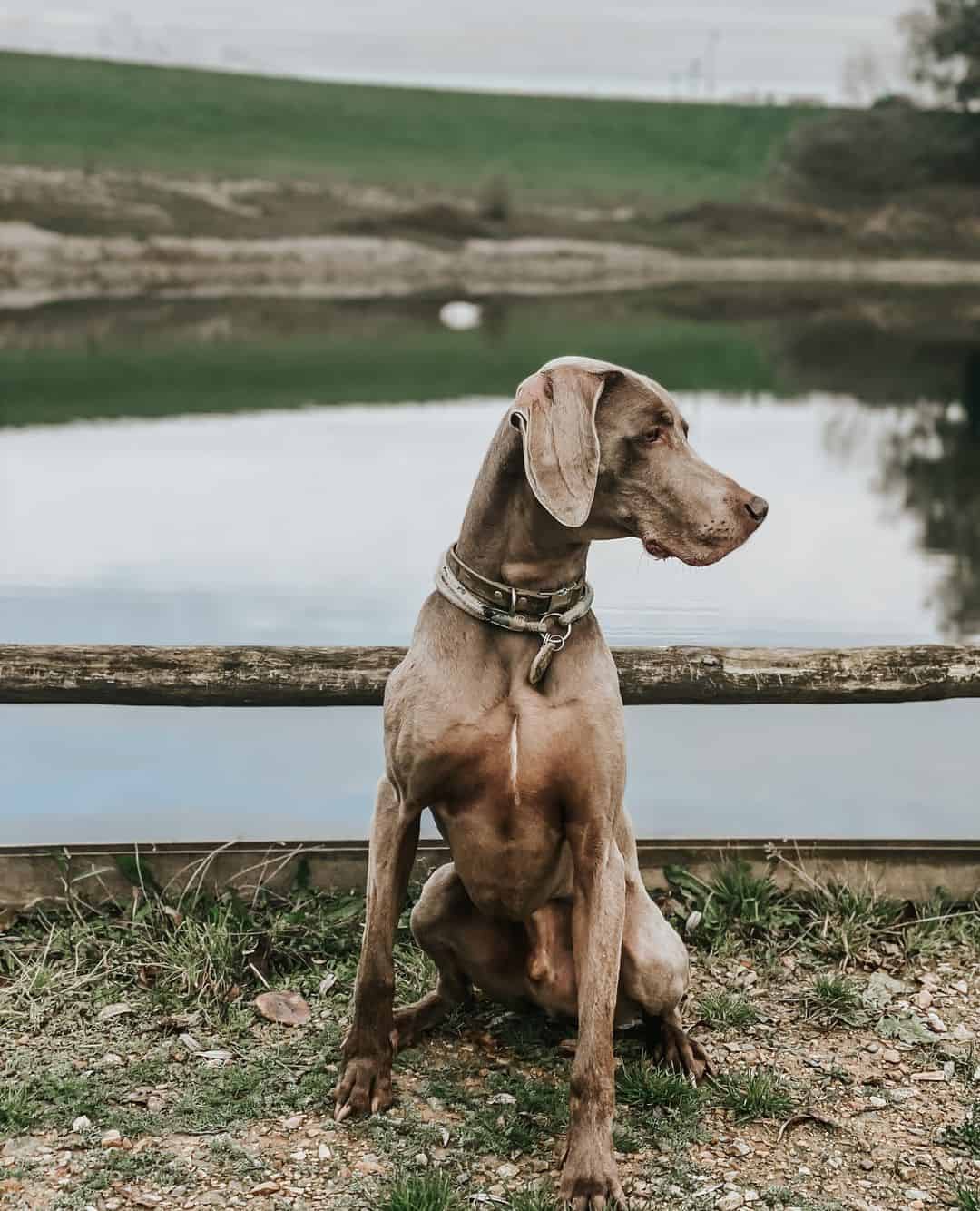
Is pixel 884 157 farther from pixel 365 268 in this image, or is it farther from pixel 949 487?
A: pixel 949 487

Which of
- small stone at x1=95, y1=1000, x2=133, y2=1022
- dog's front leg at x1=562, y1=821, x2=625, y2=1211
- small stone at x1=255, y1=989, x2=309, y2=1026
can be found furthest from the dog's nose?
small stone at x1=95, y1=1000, x2=133, y2=1022

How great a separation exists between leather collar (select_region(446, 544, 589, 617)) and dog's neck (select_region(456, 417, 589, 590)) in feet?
0.07

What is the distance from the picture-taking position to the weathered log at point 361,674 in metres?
4.98

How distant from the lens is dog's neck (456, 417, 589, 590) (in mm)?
3736

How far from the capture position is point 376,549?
1268cm

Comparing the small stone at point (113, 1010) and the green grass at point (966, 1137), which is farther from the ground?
the small stone at point (113, 1010)

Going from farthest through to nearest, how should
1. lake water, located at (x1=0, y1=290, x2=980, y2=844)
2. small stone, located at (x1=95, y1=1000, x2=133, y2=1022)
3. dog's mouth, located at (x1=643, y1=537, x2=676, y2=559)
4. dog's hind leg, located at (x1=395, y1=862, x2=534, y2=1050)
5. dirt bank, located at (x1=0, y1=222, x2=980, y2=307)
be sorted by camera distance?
dirt bank, located at (x1=0, y1=222, x2=980, y2=307)
lake water, located at (x1=0, y1=290, x2=980, y2=844)
small stone, located at (x1=95, y1=1000, x2=133, y2=1022)
dog's hind leg, located at (x1=395, y1=862, x2=534, y2=1050)
dog's mouth, located at (x1=643, y1=537, x2=676, y2=559)

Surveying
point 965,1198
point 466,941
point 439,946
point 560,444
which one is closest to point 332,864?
point 439,946

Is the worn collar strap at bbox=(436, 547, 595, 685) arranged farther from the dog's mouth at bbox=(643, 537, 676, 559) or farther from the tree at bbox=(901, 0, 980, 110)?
the tree at bbox=(901, 0, 980, 110)

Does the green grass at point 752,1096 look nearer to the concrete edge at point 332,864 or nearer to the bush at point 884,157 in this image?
the concrete edge at point 332,864

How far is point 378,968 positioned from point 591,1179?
0.79 metres

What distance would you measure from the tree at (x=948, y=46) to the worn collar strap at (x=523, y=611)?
63.1 meters

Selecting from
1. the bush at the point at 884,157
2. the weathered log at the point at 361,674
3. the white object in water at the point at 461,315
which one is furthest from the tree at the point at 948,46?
the weathered log at the point at 361,674

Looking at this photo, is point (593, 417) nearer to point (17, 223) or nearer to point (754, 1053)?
point (754, 1053)
